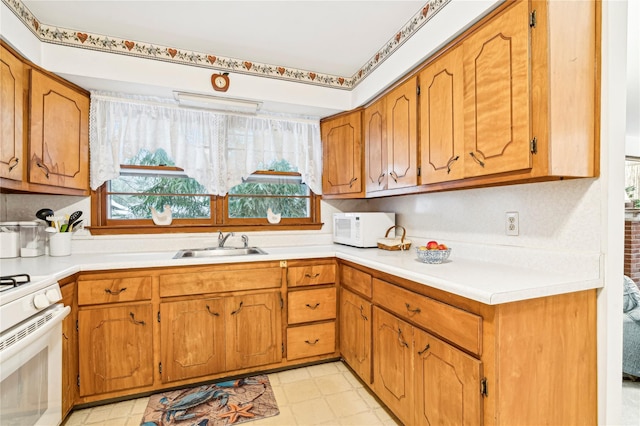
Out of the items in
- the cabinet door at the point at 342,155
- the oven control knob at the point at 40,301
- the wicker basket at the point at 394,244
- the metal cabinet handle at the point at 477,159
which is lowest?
the oven control knob at the point at 40,301

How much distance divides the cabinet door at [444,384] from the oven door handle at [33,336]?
1660 mm

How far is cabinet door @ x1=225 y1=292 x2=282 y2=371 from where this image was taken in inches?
85.3

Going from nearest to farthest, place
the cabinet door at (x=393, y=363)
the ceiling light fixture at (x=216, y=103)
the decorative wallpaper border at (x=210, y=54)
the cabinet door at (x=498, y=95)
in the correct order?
the cabinet door at (x=498, y=95), the cabinet door at (x=393, y=363), the decorative wallpaper border at (x=210, y=54), the ceiling light fixture at (x=216, y=103)

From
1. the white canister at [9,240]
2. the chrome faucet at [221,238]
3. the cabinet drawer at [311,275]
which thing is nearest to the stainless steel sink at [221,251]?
the chrome faucet at [221,238]

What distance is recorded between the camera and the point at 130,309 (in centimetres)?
196

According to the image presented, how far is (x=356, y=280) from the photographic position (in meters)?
2.14

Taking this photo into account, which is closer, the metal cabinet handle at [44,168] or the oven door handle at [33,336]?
the oven door handle at [33,336]

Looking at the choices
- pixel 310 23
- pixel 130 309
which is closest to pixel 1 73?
pixel 130 309

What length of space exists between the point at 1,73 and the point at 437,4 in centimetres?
235

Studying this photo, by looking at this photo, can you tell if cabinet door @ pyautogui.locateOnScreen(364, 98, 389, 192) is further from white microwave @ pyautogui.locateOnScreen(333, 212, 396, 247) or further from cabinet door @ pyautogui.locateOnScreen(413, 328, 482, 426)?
cabinet door @ pyautogui.locateOnScreen(413, 328, 482, 426)

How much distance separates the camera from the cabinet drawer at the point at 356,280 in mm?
1992

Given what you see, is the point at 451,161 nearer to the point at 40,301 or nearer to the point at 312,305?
the point at 312,305

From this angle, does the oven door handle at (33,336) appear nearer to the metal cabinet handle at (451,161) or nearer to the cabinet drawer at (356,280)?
the cabinet drawer at (356,280)

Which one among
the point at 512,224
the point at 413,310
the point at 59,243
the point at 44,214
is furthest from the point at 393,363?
the point at 44,214
